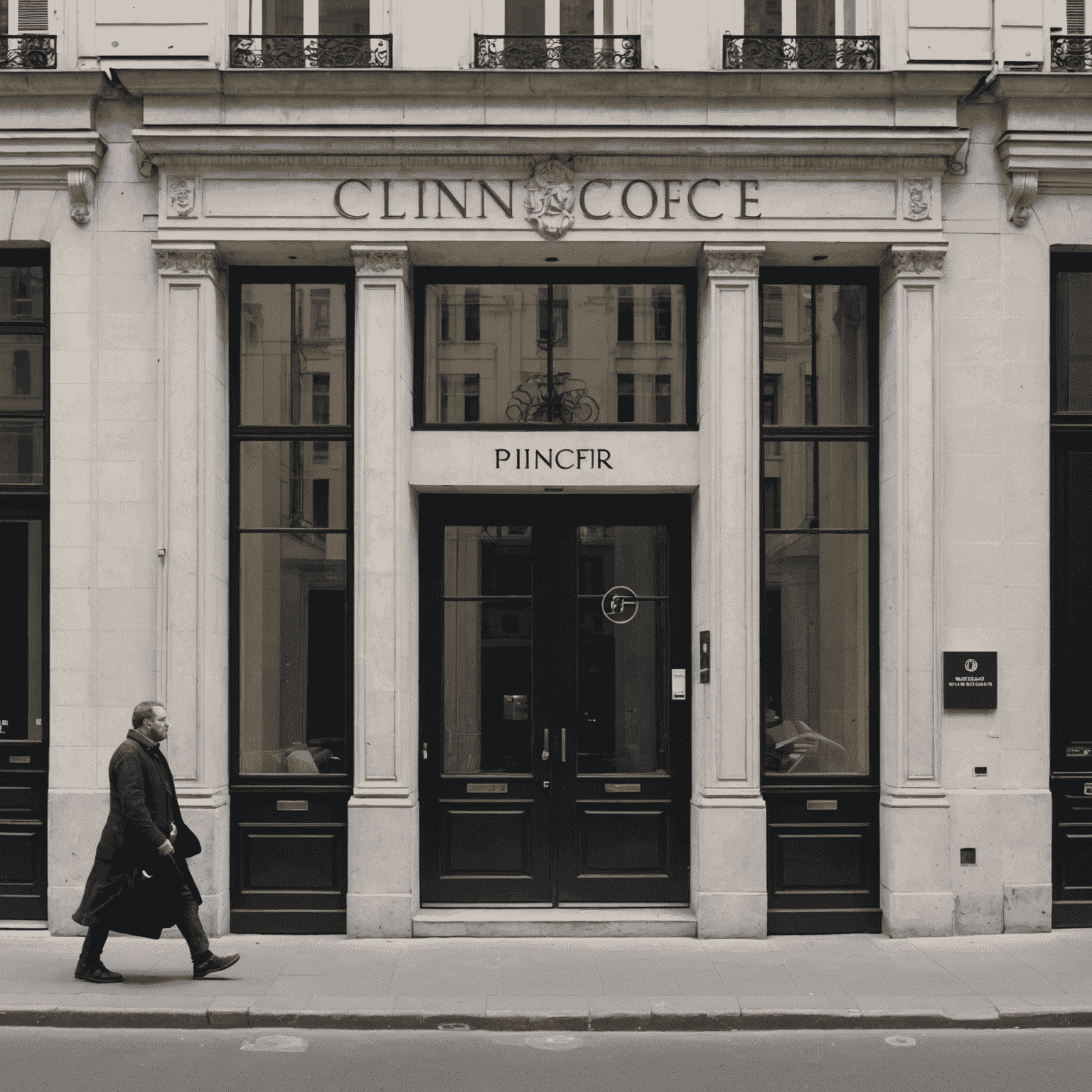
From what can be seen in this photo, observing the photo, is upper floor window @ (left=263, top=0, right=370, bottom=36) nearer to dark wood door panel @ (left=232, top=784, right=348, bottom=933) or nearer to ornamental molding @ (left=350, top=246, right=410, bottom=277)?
ornamental molding @ (left=350, top=246, right=410, bottom=277)

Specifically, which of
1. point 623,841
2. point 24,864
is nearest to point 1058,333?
point 623,841

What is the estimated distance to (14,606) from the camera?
10.6 m

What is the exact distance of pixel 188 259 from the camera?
1041 cm

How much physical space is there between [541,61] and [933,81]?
3394 millimetres

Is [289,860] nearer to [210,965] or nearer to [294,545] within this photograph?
[210,965]

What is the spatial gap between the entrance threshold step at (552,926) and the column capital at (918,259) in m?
5.92

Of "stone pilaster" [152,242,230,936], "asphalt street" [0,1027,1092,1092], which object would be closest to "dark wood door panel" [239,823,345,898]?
"stone pilaster" [152,242,230,936]

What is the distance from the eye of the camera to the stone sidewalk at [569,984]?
787 cm

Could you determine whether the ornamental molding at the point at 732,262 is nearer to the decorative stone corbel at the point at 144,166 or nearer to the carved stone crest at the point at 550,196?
the carved stone crest at the point at 550,196

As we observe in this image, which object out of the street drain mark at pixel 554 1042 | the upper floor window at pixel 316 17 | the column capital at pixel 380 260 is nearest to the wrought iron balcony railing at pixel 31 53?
the upper floor window at pixel 316 17

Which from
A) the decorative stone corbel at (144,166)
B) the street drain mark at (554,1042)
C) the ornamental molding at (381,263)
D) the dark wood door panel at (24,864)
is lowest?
the street drain mark at (554,1042)

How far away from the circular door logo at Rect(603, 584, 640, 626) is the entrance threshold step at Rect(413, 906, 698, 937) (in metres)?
2.59

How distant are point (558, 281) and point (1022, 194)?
4145 millimetres

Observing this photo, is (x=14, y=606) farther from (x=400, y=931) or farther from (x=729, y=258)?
(x=729, y=258)
